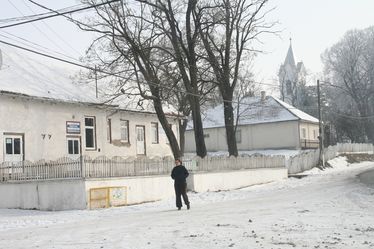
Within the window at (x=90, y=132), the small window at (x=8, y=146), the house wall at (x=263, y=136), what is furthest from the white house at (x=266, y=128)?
the small window at (x=8, y=146)

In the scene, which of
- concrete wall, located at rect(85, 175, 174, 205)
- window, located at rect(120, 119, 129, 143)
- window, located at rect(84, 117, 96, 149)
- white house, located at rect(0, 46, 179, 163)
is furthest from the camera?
window, located at rect(120, 119, 129, 143)

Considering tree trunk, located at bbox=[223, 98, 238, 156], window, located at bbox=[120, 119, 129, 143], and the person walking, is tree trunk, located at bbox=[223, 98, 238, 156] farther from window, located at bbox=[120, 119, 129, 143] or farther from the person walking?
the person walking

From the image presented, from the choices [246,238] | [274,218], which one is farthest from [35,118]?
[246,238]

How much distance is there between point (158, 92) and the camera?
3453 cm

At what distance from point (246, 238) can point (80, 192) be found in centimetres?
1159

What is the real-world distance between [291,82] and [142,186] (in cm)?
8157

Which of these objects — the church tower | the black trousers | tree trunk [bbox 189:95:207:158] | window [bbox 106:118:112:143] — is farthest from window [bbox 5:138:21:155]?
the church tower

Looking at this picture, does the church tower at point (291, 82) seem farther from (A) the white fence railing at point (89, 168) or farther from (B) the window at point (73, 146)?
(A) the white fence railing at point (89, 168)

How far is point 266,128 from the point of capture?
221 ft

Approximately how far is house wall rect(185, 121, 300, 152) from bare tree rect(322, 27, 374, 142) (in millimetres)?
19527

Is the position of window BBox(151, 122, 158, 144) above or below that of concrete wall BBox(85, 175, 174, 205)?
above

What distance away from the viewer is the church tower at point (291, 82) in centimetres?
9855

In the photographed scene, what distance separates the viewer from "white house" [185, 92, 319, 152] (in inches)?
2594

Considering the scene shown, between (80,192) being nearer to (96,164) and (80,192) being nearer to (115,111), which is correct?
(96,164)
